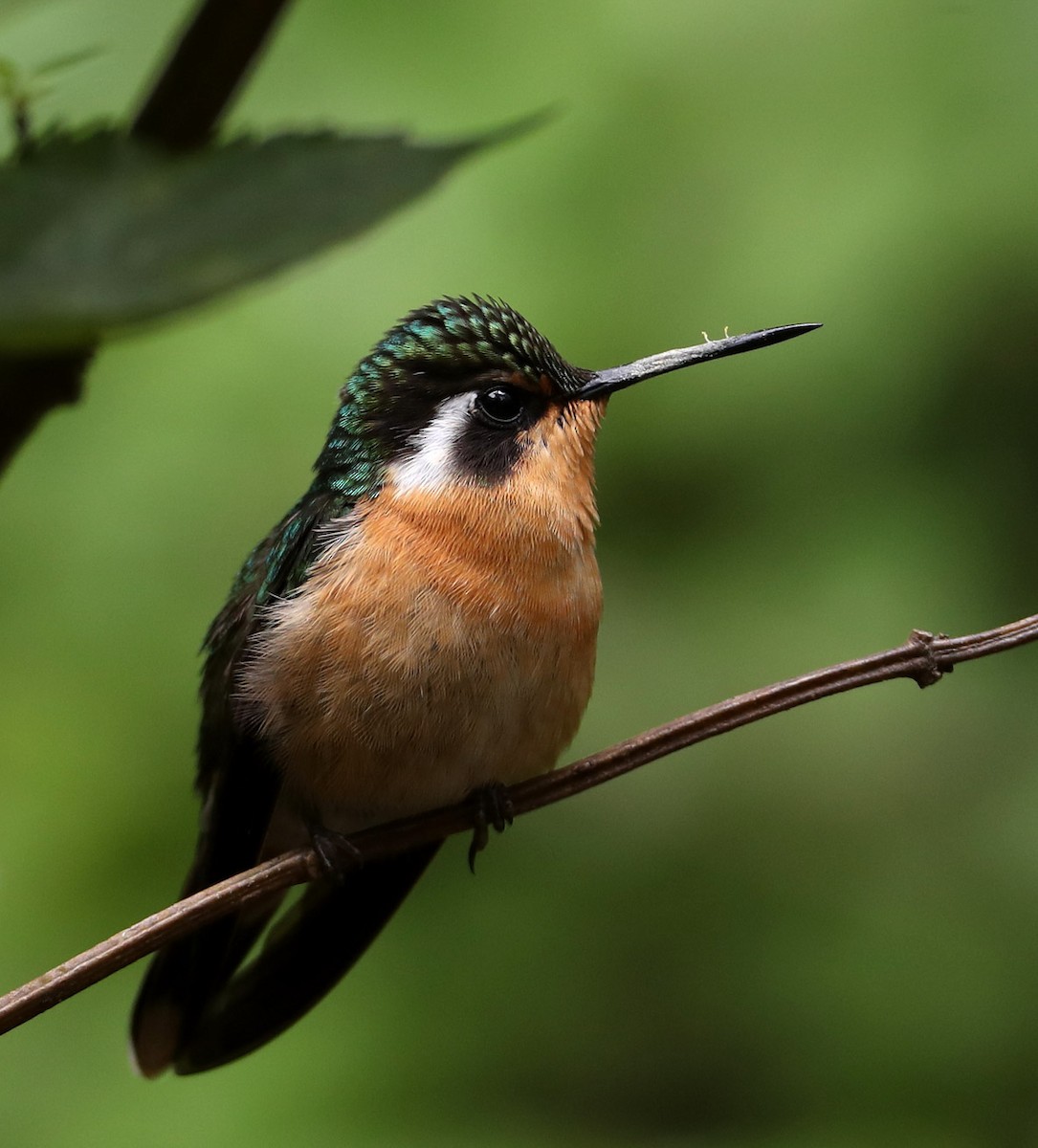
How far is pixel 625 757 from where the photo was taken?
1175mm

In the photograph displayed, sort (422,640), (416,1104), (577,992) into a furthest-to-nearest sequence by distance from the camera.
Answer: (577,992) < (416,1104) < (422,640)

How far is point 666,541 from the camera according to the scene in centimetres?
274

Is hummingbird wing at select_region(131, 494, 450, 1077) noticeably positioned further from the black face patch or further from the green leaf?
the green leaf

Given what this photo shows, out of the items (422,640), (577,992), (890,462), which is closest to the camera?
(422,640)

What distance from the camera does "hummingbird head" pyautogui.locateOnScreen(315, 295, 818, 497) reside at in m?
1.58

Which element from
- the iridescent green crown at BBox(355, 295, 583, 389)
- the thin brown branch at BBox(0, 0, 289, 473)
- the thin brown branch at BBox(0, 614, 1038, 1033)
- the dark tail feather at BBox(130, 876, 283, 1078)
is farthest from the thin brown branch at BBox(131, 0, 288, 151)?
the dark tail feather at BBox(130, 876, 283, 1078)

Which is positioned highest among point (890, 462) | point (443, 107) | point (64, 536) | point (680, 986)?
point (443, 107)

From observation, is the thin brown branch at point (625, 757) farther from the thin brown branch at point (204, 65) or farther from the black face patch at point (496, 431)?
the thin brown branch at point (204, 65)

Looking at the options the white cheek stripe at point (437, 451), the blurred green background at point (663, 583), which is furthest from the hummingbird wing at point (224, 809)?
the blurred green background at point (663, 583)

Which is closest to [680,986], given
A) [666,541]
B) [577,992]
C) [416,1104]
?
[577,992]

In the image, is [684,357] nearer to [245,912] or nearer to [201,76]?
[201,76]

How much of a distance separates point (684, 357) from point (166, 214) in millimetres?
936

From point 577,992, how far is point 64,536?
1.42 meters

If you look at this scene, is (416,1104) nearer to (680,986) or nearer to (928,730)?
(680,986)
